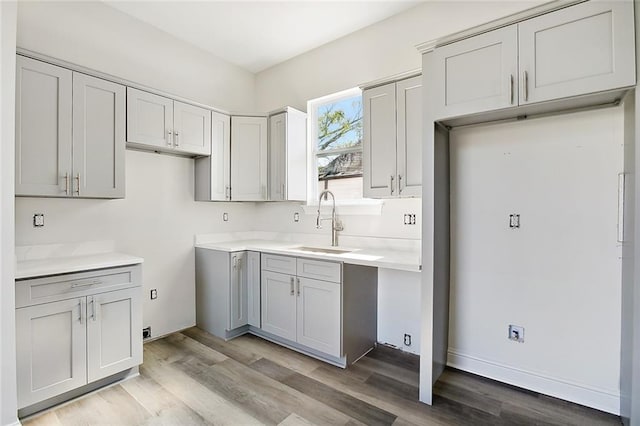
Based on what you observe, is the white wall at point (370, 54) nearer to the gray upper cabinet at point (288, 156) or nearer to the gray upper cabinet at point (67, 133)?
the gray upper cabinet at point (288, 156)

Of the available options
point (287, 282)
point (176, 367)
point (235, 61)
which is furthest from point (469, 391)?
point (235, 61)

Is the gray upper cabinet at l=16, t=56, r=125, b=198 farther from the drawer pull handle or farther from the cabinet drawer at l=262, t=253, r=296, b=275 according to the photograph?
the cabinet drawer at l=262, t=253, r=296, b=275

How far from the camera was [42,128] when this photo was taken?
7.13 feet

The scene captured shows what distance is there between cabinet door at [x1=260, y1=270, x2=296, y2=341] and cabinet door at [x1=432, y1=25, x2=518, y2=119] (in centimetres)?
198

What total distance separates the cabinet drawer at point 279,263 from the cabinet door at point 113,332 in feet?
3.69

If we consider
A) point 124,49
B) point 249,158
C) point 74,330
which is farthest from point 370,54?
point 74,330

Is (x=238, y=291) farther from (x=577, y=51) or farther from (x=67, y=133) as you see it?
(x=577, y=51)

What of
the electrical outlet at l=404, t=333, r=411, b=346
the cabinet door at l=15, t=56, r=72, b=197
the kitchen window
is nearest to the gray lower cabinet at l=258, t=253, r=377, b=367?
the electrical outlet at l=404, t=333, r=411, b=346

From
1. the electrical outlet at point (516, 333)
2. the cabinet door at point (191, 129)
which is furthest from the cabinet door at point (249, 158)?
the electrical outlet at point (516, 333)

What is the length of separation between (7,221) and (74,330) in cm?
85

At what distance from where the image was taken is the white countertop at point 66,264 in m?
1.96

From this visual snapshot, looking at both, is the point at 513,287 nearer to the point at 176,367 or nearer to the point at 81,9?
the point at 176,367

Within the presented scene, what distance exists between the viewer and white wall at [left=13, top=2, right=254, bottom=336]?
2492 mm

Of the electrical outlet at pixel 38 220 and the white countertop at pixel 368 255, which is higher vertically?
the electrical outlet at pixel 38 220
